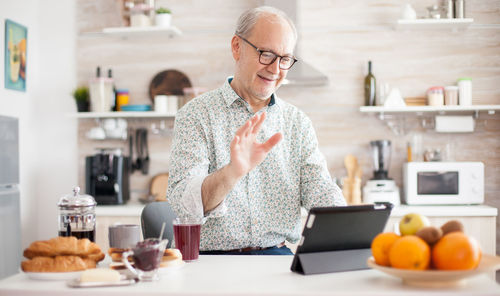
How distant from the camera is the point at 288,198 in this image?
214 centimetres

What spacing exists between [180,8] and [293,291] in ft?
11.6

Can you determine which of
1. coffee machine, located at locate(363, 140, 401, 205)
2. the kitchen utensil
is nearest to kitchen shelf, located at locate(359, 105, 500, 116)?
coffee machine, located at locate(363, 140, 401, 205)

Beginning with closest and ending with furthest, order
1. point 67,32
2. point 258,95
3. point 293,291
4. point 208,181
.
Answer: point 293,291
point 208,181
point 258,95
point 67,32

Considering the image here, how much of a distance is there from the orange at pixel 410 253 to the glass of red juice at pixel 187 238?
595 mm

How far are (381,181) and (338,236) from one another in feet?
8.51

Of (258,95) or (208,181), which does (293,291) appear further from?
(258,95)

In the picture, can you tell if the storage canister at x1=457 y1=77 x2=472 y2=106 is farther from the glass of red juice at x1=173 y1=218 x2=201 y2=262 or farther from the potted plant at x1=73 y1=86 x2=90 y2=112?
the glass of red juice at x1=173 y1=218 x2=201 y2=262

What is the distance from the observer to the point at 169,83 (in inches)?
174

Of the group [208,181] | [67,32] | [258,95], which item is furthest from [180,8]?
[208,181]

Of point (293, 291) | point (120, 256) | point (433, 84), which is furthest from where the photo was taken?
point (433, 84)

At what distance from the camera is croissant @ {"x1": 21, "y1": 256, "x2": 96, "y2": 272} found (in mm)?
1374

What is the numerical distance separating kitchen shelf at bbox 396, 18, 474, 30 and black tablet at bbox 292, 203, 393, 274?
109 inches

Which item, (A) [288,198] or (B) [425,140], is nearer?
(A) [288,198]

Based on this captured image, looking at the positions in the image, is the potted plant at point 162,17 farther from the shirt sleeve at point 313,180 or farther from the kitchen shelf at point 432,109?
the shirt sleeve at point 313,180
